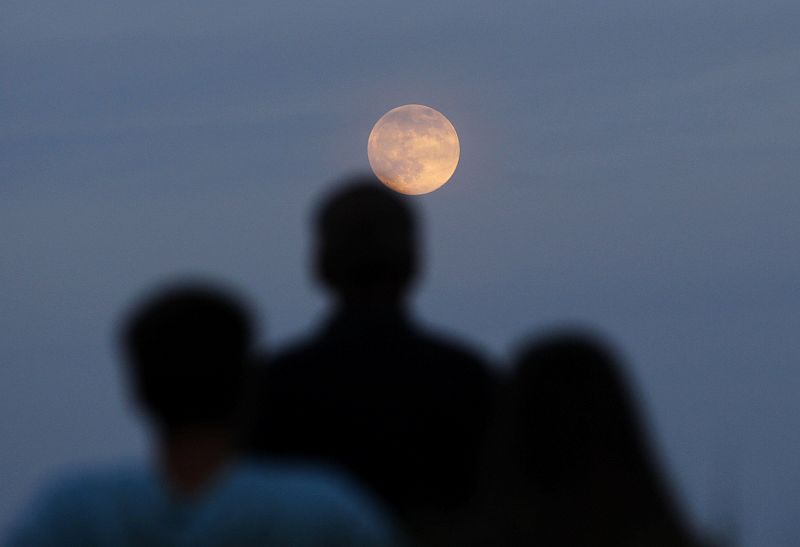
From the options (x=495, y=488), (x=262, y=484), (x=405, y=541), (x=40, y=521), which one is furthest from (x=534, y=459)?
(x=40, y=521)

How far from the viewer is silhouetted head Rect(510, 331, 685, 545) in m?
4.09

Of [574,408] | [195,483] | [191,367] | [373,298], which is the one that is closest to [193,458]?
[195,483]

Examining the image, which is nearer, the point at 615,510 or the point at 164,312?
the point at 164,312

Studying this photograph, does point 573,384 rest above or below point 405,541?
above

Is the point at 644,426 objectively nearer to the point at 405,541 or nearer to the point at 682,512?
the point at 682,512

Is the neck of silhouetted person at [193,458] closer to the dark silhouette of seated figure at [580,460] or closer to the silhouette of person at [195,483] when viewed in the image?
the silhouette of person at [195,483]

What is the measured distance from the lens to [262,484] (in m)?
3.65

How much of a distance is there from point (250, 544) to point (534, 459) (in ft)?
2.75

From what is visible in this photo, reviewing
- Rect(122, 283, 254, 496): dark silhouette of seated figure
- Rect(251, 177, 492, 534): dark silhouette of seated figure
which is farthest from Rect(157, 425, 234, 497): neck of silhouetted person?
Rect(251, 177, 492, 534): dark silhouette of seated figure

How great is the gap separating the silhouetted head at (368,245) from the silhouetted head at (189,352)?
4.90 ft

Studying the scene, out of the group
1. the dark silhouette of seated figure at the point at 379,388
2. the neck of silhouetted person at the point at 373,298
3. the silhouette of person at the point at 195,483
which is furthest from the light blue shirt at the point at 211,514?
the neck of silhouetted person at the point at 373,298

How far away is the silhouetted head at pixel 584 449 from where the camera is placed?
13.4ft

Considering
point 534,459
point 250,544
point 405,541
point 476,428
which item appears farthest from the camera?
point 476,428

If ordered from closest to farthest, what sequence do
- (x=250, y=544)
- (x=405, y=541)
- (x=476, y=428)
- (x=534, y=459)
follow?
(x=250, y=544) → (x=405, y=541) → (x=534, y=459) → (x=476, y=428)
